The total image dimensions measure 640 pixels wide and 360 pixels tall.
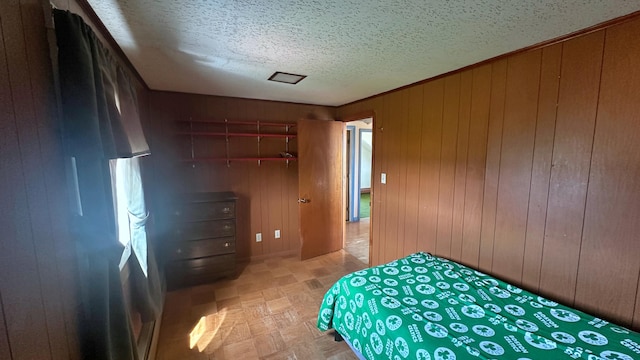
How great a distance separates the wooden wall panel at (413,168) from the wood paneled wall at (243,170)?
1553 mm

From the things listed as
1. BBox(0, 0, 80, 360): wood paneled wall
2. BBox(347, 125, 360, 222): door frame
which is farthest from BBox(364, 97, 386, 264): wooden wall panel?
BBox(0, 0, 80, 360): wood paneled wall

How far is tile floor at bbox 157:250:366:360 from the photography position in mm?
2020

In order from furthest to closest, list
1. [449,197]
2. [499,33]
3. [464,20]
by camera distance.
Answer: [449,197] → [499,33] → [464,20]

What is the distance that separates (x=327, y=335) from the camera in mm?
2203

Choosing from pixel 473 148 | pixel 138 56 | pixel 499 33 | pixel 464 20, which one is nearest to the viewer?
pixel 464 20

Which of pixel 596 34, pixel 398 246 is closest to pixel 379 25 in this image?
pixel 596 34

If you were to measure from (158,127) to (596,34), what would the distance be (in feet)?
12.3

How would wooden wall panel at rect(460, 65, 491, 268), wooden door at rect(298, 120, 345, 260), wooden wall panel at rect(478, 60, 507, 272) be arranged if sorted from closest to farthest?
wooden wall panel at rect(478, 60, 507, 272) → wooden wall panel at rect(460, 65, 491, 268) → wooden door at rect(298, 120, 345, 260)

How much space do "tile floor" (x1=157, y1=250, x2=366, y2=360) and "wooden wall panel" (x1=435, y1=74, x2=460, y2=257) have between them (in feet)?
4.26

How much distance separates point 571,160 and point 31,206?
251 centimetres

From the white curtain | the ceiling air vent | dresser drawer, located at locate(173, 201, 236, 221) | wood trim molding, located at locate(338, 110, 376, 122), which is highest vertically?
the ceiling air vent

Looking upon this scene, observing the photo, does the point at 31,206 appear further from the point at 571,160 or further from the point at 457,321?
the point at 571,160

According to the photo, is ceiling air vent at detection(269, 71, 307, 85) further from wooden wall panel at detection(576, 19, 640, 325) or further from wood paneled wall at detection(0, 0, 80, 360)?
wooden wall panel at detection(576, 19, 640, 325)

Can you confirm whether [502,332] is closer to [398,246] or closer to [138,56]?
[398,246]
